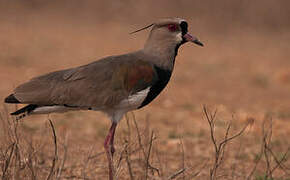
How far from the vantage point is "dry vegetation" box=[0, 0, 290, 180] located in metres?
4.61

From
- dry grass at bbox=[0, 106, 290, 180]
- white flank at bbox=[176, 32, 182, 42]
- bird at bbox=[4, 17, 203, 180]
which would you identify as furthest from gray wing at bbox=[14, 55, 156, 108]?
white flank at bbox=[176, 32, 182, 42]

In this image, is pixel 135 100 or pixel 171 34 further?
pixel 171 34

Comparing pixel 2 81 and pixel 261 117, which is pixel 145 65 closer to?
pixel 261 117

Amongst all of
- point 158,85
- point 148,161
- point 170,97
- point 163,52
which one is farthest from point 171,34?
point 170,97

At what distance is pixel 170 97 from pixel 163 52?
515cm

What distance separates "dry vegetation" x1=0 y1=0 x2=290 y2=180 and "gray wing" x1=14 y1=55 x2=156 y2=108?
296 millimetres

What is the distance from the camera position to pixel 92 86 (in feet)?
15.2

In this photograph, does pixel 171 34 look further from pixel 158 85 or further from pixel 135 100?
pixel 135 100

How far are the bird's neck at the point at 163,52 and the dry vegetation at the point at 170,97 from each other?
0.71 meters

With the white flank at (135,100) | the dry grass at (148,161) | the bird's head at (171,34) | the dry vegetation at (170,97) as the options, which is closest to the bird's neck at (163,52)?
the bird's head at (171,34)

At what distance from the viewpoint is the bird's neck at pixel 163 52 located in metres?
4.77

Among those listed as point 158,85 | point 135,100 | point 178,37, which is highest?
point 178,37

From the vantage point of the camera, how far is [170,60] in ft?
15.7

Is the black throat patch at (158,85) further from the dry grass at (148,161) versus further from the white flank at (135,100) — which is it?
the dry grass at (148,161)
